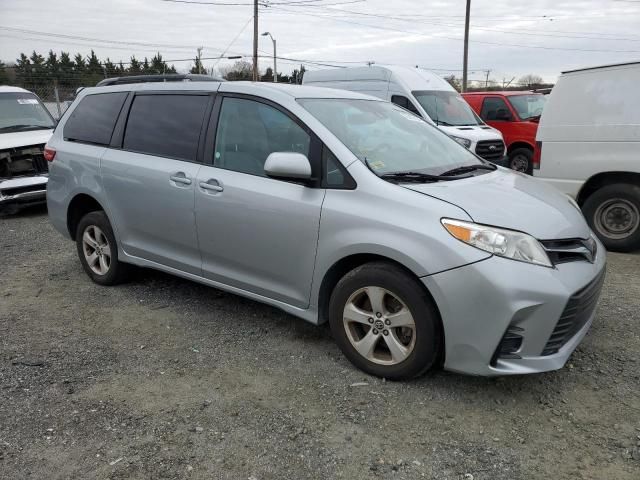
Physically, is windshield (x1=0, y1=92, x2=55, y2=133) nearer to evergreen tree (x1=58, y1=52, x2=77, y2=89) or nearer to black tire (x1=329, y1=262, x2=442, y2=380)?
black tire (x1=329, y1=262, x2=442, y2=380)

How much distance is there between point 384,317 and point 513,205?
984 millimetres

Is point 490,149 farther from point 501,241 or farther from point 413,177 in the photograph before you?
point 501,241

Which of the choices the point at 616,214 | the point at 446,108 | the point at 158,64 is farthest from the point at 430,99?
the point at 158,64

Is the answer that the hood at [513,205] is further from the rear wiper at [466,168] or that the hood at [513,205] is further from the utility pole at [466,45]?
the utility pole at [466,45]

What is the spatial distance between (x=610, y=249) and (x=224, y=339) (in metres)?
4.48

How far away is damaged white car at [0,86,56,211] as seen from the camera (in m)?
7.96

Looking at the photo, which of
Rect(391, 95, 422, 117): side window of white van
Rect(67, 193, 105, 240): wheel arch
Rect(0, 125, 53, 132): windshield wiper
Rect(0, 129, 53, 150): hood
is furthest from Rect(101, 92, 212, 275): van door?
Rect(391, 95, 422, 117): side window of white van

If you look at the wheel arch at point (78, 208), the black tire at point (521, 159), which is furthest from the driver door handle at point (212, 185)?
the black tire at point (521, 159)

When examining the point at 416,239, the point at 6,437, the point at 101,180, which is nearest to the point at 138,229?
the point at 101,180

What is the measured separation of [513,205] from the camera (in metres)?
3.06

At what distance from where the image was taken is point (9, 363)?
3.49 meters

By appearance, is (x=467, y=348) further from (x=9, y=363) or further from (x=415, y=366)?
(x=9, y=363)

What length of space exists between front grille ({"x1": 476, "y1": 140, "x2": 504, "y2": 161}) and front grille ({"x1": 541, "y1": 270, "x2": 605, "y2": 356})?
7.21 metres

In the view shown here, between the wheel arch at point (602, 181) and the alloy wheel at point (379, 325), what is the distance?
389 centimetres
